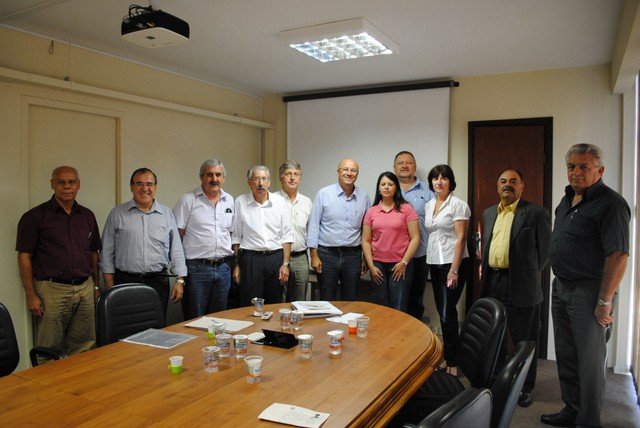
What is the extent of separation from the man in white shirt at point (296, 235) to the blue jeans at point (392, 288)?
69cm

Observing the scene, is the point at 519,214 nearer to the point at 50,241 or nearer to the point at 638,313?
the point at 638,313

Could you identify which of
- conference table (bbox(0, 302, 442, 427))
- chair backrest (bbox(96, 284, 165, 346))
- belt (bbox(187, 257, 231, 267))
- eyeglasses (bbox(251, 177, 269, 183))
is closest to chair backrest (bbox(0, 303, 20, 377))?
chair backrest (bbox(96, 284, 165, 346))

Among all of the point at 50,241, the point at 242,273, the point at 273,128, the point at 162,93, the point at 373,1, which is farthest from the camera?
the point at 273,128

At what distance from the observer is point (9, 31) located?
11.4ft

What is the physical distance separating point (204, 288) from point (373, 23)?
95.3 inches

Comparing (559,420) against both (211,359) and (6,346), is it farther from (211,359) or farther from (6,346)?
(6,346)

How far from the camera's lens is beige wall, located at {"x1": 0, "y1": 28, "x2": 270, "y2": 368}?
352 cm

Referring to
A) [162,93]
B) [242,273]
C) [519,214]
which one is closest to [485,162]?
[519,214]

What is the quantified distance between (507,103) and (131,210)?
363 cm

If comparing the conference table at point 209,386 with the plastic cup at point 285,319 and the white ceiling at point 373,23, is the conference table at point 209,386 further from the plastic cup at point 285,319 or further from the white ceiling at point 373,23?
the white ceiling at point 373,23

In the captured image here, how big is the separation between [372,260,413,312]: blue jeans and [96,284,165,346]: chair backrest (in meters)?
1.97

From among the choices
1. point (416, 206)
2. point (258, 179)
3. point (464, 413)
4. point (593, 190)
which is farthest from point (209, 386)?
point (416, 206)

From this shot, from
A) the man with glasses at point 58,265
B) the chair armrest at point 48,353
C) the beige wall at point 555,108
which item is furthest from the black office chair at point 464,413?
the beige wall at point 555,108

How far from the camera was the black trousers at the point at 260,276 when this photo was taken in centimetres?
414
